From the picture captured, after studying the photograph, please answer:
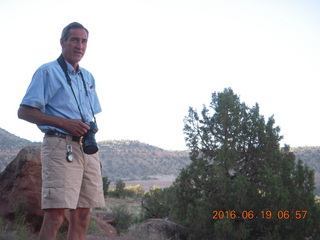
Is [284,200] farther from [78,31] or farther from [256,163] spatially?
[78,31]

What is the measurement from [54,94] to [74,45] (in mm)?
510

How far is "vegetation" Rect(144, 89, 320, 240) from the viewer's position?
25.9ft

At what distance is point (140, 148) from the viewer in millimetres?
62312

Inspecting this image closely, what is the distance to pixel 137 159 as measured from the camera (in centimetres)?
5488

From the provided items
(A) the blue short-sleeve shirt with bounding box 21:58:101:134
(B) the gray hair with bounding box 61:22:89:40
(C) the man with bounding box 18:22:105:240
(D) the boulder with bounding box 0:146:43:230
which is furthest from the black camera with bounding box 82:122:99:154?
(D) the boulder with bounding box 0:146:43:230

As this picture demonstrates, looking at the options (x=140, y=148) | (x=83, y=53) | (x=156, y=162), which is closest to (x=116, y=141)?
(x=140, y=148)

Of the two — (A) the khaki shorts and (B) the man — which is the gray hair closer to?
(B) the man

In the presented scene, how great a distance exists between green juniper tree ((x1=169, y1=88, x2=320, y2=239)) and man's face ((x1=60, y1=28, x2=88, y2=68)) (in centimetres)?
574

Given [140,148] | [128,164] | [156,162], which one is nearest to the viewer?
[128,164]

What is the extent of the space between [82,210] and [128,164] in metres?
49.9

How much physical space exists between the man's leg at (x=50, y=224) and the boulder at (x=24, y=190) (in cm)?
341

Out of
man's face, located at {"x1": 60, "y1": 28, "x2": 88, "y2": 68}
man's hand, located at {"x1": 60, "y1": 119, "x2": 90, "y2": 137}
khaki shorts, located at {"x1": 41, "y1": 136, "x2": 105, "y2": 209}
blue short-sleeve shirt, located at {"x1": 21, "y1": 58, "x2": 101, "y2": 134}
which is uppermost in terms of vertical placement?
man's face, located at {"x1": 60, "y1": 28, "x2": 88, "y2": 68}

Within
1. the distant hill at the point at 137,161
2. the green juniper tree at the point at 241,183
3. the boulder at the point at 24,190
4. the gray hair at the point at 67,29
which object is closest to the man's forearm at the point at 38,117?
the gray hair at the point at 67,29

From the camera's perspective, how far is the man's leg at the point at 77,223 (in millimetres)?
2982
